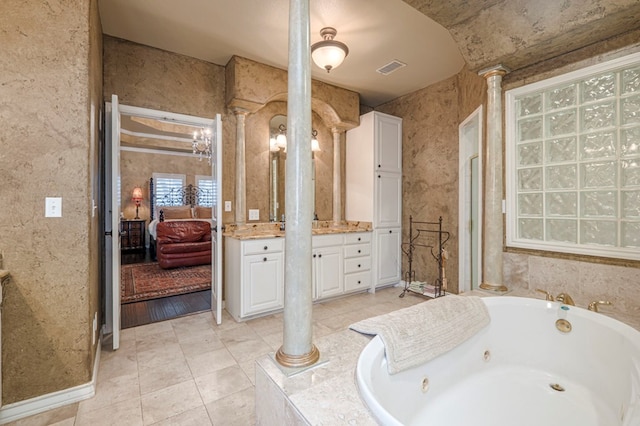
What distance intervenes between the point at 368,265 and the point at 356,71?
2395mm

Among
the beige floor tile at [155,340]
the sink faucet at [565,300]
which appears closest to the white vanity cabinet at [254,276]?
the beige floor tile at [155,340]

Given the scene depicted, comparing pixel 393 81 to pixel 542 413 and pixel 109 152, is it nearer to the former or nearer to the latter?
pixel 109 152

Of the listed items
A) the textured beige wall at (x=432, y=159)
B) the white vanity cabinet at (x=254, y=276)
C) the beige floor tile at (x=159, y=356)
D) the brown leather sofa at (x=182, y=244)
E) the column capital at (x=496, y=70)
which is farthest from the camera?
the brown leather sofa at (x=182, y=244)

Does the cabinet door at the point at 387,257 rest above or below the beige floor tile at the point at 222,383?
above

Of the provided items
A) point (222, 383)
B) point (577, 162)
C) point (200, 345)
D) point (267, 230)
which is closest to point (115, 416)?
point (222, 383)

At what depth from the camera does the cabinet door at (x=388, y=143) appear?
3.91 metres

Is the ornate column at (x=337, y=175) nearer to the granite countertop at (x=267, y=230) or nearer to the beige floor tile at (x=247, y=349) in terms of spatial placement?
the granite countertop at (x=267, y=230)

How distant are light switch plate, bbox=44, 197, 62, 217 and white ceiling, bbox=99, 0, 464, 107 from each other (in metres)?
1.66

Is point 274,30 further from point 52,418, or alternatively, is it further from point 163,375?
point 52,418

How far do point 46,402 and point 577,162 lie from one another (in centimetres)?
367

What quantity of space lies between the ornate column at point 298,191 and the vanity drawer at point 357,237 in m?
2.33

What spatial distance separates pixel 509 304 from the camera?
6.36 ft

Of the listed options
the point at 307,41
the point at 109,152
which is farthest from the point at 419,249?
the point at 109,152

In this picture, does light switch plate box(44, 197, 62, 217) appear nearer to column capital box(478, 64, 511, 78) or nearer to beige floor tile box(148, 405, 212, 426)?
beige floor tile box(148, 405, 212, 426)
